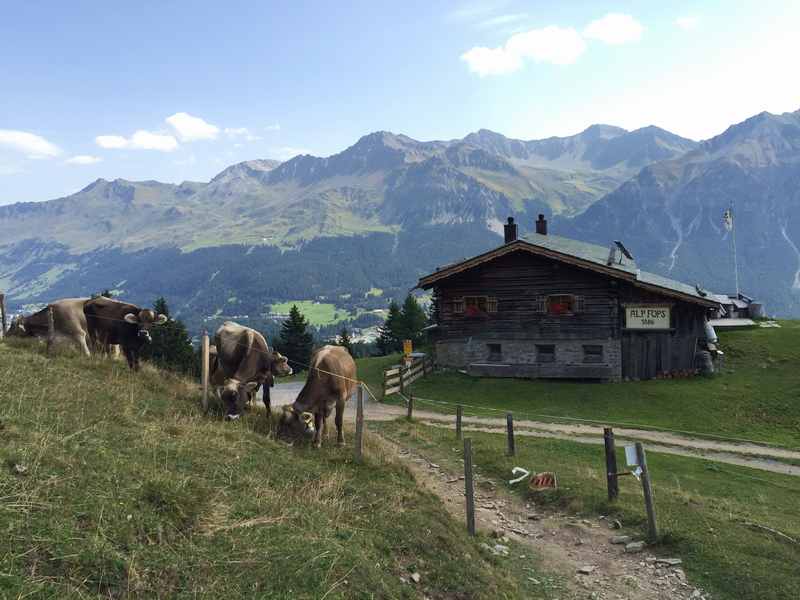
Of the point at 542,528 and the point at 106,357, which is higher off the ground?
the point at 106,357

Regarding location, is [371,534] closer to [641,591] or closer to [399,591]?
[399,591]

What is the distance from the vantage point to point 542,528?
1169cm

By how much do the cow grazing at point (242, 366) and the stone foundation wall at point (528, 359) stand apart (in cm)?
1923

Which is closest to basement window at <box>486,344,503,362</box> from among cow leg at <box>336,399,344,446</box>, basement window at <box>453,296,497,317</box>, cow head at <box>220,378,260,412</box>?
basement window at <box>453,296,497,317</box>

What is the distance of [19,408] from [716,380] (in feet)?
103

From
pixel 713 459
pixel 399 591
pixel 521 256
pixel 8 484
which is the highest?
pixel 521 256

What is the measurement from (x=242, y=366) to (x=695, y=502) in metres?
12.4

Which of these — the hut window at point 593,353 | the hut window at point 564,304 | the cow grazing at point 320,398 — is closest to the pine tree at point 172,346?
the hut window at point 564,304

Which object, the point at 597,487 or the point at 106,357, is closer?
the point at 597,487

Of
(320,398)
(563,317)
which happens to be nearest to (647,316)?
(563,317)

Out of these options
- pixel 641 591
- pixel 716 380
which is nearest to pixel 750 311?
pixel 716 380

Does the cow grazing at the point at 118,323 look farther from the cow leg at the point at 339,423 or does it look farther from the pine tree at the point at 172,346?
the pine tree at the point at 172,346

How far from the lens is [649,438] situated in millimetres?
21172

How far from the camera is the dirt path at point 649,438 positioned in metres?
18.7
